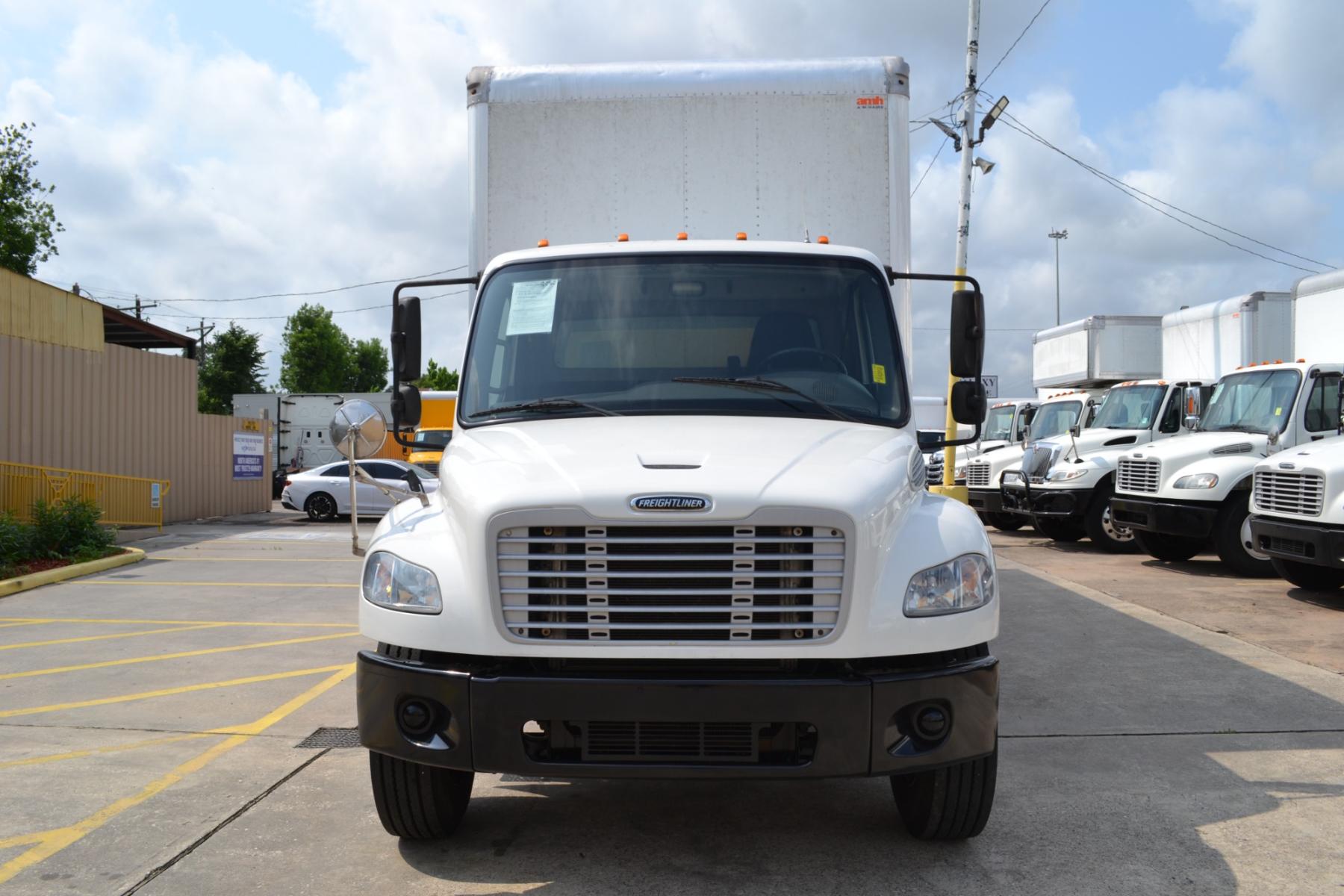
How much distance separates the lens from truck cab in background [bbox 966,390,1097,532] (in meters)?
18.2

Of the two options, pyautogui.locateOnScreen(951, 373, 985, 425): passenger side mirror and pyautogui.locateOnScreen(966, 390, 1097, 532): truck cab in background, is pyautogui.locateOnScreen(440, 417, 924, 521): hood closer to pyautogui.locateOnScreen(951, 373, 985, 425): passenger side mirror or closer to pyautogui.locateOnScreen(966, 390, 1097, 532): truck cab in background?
pyautogui.locateOnScreen(951, 373, 985, 425): passenger side mirror

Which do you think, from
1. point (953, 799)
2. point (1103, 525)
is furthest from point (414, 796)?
point (1103, 525)

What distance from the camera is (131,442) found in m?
22.1

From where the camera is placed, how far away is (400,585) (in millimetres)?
3934

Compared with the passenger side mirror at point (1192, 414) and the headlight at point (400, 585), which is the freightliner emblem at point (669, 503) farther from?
the passenger side mirror at point (1192, 414)

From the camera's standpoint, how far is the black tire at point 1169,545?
13516 mm

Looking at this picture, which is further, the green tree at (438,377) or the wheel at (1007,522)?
the green tree at (438,377)

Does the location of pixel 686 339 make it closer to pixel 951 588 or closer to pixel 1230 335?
pixel 951 588

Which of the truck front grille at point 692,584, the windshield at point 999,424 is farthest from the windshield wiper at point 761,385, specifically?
the windshield at point 999,424

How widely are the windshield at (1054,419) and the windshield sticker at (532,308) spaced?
578 inches

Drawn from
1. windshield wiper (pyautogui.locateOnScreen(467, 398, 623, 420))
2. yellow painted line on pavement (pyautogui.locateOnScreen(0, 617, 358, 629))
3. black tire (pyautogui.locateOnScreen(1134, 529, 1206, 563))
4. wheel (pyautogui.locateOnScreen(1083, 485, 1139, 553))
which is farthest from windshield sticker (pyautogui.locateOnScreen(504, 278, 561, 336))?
wheel (pyautogui.locateOnScreen(1083, 485, 1139, 553))

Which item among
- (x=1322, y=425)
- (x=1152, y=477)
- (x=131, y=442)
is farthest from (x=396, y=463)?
(x=1322, y=425)

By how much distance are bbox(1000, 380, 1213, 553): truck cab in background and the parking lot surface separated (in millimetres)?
6601

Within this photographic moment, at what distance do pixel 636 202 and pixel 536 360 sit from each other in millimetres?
2245
